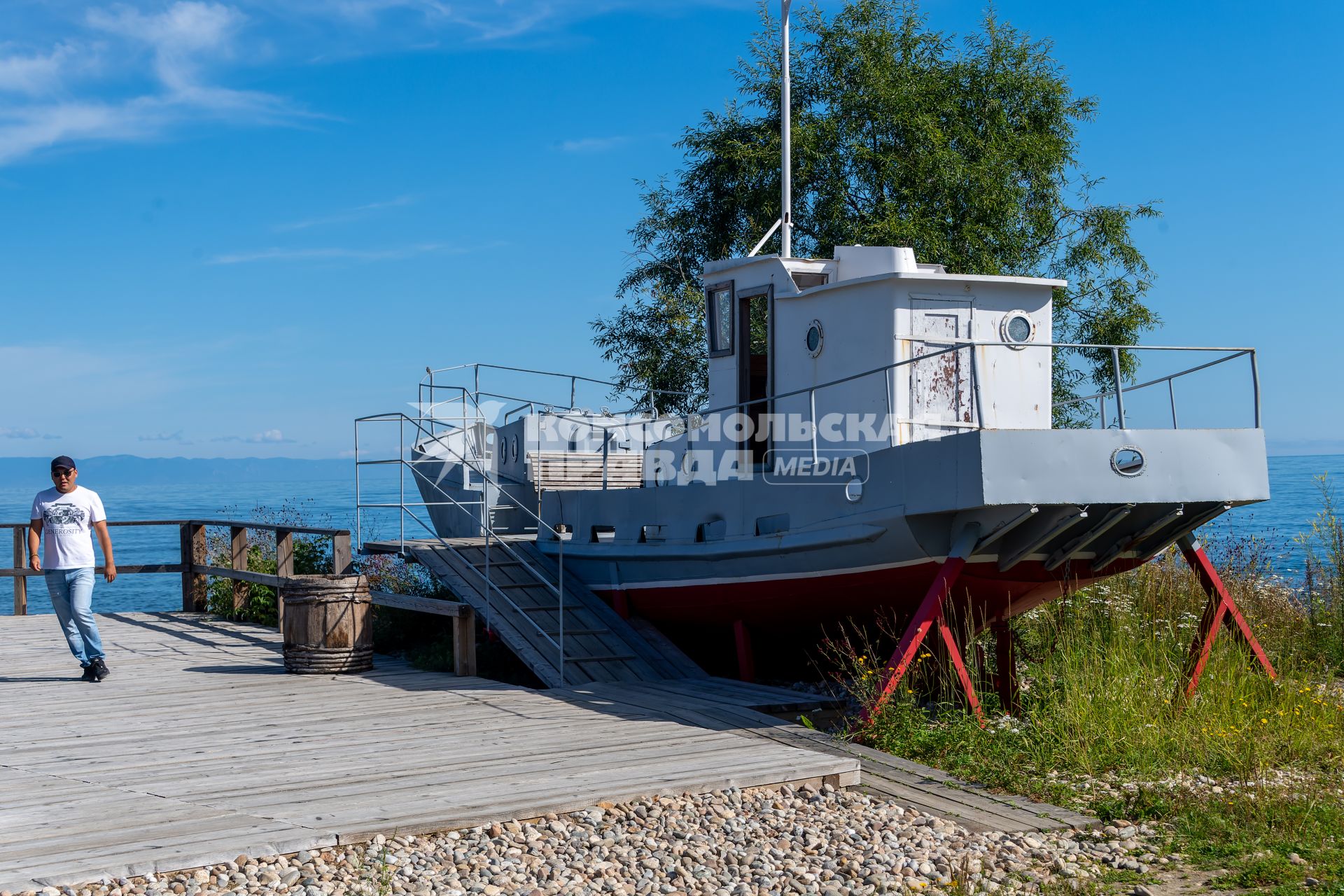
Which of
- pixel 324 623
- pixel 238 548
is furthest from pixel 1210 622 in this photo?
pixel 238 548

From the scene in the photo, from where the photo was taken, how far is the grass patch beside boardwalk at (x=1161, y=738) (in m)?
6.20

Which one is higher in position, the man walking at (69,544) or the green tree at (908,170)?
the green tree at (908,170)

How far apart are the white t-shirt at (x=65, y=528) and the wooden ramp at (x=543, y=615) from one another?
→ 10.3 feet

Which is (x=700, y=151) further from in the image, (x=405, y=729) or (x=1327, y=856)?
(x=1327, y=856)

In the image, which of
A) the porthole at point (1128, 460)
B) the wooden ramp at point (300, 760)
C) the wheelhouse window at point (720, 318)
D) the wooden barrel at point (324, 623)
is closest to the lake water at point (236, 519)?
the wooden barrel at point (324, 623)

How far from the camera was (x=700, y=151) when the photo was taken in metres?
21.5

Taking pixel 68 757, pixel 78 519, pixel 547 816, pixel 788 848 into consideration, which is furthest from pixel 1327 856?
pixel 78 519

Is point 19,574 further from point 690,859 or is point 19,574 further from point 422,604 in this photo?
point 690,859

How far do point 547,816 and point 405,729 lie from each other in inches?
93.3

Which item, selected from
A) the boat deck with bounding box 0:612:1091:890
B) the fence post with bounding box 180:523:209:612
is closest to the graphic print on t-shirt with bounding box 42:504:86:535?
the boat deck with bounding box 0:612:1091:890

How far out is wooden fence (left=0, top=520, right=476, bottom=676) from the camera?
10914mm

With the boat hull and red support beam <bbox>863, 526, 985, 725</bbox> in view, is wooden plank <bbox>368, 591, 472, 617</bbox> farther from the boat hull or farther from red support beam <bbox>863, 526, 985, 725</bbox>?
red support beam <bbox>863, 526, 985, 725</bbox>

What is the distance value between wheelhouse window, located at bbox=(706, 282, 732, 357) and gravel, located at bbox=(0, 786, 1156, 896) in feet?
18.4

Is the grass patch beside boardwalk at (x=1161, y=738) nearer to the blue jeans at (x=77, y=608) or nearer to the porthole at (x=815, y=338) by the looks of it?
the porthole at (x=815, y=338)
